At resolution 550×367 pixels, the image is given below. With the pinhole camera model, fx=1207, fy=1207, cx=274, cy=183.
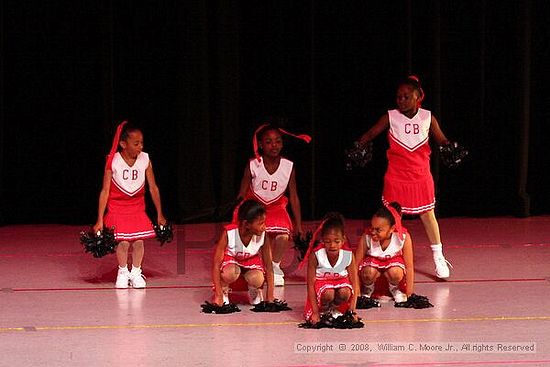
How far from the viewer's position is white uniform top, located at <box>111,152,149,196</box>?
7.00m

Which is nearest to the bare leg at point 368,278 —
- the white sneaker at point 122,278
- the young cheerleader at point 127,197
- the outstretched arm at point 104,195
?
the young cheerleader at point 127,197

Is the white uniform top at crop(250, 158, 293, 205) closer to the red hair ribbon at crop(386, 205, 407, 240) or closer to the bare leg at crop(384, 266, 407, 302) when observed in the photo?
the red hair ribbon at crop(386, 205, 407, 240)

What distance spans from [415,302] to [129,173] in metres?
1.87

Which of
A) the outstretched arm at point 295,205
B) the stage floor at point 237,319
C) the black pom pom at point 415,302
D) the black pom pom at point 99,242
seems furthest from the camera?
→ the outstretched arm at point 295,205

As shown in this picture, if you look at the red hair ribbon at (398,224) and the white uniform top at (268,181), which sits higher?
the white uniform top at (268,181)

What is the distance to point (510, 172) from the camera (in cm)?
982

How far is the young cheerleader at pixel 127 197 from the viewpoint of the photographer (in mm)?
6957

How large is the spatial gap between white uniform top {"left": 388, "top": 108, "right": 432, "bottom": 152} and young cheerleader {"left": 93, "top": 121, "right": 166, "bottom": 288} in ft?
4.78

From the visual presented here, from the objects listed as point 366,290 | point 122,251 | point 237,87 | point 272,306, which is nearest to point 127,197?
point 122,251

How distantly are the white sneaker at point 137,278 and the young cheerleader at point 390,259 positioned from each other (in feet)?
4.28

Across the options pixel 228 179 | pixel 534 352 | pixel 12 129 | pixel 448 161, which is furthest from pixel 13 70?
pixel 534 352

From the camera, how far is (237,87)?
9312 mm

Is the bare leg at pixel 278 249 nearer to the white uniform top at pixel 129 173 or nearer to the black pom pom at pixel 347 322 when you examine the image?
the white uniform top at pixel 129 173

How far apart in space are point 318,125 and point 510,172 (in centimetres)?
165
